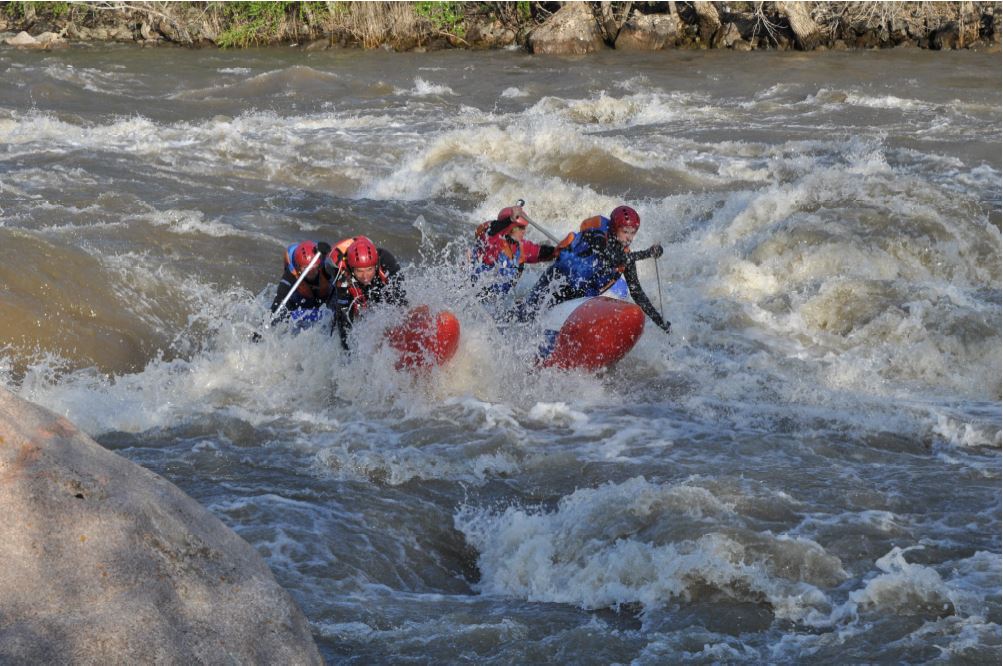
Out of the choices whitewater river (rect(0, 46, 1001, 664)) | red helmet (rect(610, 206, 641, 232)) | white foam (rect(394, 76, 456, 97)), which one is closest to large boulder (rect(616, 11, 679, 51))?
white foam (rect(394, 76, 456, 97))

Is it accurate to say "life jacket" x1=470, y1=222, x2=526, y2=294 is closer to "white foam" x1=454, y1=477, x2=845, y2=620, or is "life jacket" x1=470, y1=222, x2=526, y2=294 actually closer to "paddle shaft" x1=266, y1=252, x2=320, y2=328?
"paddle shaft" x1=266, y1=252, x2=320, y2=328

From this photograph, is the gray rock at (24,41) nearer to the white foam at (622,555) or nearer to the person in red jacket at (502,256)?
the person in red jacket at (502,256)

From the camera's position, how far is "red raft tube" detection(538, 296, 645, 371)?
787 centimetres

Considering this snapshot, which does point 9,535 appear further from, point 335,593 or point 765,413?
point 765,413

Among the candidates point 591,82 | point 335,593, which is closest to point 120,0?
point 591,82

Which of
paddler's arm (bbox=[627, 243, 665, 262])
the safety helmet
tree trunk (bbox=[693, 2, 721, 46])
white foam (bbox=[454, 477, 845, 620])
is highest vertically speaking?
tree trunk (bbox=[693, 2, 721, 46])

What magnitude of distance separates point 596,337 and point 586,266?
0.73 m

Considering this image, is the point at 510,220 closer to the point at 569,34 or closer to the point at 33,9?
the point at 569,34

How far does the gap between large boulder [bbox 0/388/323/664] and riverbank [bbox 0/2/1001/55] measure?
65.1 ft

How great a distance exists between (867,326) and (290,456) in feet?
15.5

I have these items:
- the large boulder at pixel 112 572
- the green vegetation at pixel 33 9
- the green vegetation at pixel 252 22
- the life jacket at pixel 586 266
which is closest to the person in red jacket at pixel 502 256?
the life jacket at pixel 586 266

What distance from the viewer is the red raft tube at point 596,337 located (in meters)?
7.87

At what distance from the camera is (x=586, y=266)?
838 centimetres

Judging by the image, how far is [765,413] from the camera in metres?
7.04
